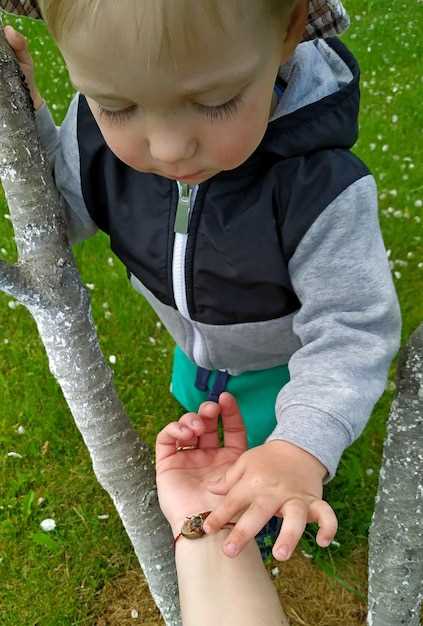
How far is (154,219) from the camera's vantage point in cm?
231

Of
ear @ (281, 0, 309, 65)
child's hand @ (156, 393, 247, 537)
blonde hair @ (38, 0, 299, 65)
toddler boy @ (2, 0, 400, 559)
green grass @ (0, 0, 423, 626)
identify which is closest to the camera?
blonde hair @ (38, 0, 299, 65)

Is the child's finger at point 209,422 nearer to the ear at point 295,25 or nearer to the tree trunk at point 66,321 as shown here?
the tree trunk at point 66,321

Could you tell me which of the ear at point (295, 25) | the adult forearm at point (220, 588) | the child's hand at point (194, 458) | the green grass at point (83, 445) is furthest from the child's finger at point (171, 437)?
the green grass at point (83, 445)

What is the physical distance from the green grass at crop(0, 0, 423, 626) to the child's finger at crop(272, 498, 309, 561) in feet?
5.97

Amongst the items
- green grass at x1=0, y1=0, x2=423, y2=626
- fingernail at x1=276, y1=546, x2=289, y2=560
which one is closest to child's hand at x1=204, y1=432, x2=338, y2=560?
fingernail at x1=276, y1=546, x2=289, y2=560

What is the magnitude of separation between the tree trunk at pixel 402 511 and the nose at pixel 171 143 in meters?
0.75

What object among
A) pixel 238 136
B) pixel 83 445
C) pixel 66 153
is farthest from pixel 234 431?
pixel 83 445

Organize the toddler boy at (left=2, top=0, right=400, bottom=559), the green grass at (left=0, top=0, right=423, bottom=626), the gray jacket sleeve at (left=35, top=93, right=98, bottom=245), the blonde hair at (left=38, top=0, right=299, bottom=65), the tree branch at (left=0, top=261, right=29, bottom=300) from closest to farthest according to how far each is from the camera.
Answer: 1. the blonde hair at (left=38, top=0, right=299, bottom=65)
2. the toddler boy at (left=2, top=0, right=400, bottom=559)
3. the tree branch at (left=0, top=261, right=29, bottom=300)
4. the gray jacket sleeve at (left=35, top=93, right=98, bottom=245)
5. the green grass at (left=0, top=0, right=423, bottom=626)

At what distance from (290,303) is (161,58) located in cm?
109

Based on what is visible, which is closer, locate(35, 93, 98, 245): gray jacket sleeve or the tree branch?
the tree branch

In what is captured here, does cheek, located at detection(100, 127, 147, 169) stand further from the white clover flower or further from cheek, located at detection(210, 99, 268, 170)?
the white clover flower

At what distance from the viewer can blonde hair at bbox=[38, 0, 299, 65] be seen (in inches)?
55.1

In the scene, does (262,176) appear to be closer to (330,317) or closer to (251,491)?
(330,317)

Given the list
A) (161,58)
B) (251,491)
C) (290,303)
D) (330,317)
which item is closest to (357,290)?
(330,317)
